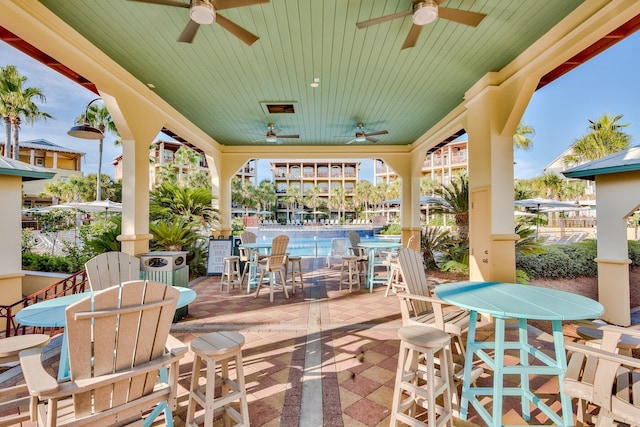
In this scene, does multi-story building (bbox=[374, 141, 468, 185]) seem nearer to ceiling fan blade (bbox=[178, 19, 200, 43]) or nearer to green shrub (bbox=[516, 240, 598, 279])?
green shrub (bbox=[516, 240, 598, 279])

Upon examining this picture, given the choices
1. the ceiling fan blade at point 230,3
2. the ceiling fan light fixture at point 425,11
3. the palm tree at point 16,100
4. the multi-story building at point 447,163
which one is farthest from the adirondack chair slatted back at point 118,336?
the multi-story building at point 447,163

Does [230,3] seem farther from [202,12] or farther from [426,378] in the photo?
[426,378]

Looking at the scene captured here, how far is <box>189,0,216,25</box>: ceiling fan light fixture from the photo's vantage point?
2605mm

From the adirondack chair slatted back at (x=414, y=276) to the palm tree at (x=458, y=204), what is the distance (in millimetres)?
4695

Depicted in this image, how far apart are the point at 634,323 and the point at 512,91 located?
373 centimetres

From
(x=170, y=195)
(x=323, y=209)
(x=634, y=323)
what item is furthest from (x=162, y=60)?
(x=323, y=209)

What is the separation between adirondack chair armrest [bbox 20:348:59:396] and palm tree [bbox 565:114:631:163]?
16156mm

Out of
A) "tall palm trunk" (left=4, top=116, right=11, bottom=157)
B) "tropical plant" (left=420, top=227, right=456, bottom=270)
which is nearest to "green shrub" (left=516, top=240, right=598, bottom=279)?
"tropical plant" (left=420, top=227, right=456, bottom=270)

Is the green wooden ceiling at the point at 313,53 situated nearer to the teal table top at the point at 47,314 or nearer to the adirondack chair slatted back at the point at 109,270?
the adirondack chair slatted back at the point at 109,270

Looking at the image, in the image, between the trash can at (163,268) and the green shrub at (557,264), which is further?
the green shrub at (557,264)

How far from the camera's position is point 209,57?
3.90 metres

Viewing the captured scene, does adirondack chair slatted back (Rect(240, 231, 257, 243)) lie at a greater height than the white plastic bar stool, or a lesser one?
greater

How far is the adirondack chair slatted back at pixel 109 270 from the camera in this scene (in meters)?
2.54

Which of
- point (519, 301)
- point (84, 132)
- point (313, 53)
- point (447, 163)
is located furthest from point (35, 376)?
point (447, 163)
